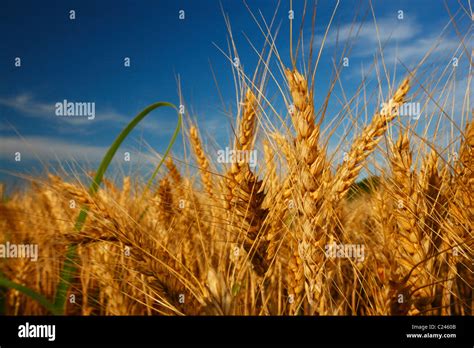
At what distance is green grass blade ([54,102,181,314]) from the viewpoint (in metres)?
1.87

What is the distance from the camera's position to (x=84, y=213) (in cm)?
189

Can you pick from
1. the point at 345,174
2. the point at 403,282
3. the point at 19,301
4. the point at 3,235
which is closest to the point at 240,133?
the point at 345,174

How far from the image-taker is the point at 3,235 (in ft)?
7.89
